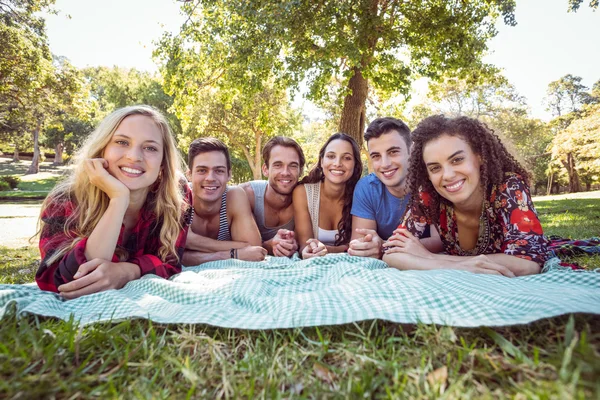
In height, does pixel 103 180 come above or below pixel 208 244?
above

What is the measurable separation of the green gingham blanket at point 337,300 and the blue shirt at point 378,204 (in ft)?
4.78

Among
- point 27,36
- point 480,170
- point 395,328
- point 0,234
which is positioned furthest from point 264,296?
point 27,36

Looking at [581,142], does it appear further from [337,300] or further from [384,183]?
[337,300]

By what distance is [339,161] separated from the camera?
4.23 meters

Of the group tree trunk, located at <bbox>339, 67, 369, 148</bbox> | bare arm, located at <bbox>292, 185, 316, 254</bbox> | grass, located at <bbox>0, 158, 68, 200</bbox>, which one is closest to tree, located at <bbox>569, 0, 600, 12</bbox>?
tree trunk, located at <bbox>339, 67, 369, 148</bbox>

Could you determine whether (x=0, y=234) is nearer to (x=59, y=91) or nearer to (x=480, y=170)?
(x=59, y=91)

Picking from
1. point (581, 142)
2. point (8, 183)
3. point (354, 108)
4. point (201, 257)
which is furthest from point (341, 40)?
point (8, 183)

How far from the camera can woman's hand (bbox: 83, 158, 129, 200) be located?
2.59 meters

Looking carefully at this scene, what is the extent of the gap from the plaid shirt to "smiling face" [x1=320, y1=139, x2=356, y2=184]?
1.74 meters

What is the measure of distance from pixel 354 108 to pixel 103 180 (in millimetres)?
8469

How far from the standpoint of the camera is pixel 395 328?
5.42 ft

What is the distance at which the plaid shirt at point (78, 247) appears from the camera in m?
2.42

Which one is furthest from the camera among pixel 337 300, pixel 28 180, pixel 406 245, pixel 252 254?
pixel 28 180

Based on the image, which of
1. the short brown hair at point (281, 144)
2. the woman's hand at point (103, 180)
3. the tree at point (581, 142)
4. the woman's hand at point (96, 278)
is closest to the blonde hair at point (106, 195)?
the woman's hand at point (103, 180)
